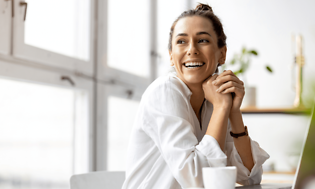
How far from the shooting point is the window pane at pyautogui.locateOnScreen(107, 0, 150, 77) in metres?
2.23

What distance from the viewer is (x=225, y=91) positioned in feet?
3.24

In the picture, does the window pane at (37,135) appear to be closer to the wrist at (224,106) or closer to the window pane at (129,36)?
the window pane at (129,36)

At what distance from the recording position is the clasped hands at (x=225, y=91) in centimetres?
98

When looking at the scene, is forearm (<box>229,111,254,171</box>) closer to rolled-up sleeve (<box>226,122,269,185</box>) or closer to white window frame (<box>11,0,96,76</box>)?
rolled-up sleeve (<box>226,122,269,185</box>)

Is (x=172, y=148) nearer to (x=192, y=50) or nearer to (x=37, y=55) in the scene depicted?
(x=192, y=50)

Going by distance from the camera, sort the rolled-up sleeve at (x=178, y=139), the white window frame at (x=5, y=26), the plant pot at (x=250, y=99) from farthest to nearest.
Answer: the plant pot at (x=250, y=99)
the white window frame at (x=5, y=26)
the rolled-up sleeve at (x=178, y=139)

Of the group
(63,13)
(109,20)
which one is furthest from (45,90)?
(109,20)

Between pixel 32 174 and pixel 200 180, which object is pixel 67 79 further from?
pixel 200 180

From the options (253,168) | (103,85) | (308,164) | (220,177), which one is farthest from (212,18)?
(103,85)

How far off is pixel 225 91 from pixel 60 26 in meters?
1.12

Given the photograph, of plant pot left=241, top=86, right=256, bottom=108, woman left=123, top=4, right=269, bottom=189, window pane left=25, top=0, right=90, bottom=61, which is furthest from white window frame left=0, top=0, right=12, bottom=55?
plant pot left=241, top=86, right=256, bottom=108

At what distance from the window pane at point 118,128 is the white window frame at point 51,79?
0.21 meters

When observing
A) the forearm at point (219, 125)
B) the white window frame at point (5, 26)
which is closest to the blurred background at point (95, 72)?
the white window frame at point (5, 26)

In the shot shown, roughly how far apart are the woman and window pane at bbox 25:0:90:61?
77 centimetres
